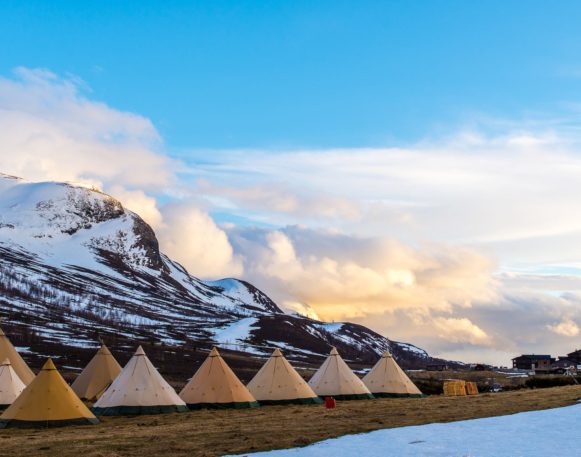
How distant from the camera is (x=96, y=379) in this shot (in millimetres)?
64500

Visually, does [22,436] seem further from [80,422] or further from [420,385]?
[420,385]

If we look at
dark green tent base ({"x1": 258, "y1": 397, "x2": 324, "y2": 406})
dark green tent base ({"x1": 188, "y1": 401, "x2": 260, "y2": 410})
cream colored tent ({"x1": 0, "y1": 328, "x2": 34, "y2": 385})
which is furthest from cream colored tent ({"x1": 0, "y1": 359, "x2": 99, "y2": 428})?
cream colored tent ({"x1": 0, "y1": 328, "x2": 34, "y2": 385})

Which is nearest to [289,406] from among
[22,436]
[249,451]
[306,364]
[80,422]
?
[80,422]

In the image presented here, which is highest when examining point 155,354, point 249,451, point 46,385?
point 155,354

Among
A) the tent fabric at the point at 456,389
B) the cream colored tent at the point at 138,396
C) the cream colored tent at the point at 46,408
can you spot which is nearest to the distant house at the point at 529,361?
the tent fabric at the point at 456,389

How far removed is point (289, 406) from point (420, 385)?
95.2 ft

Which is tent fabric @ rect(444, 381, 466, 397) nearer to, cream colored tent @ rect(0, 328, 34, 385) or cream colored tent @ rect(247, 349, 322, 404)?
cream colored tent @ rect(247, 349, 322, 404)

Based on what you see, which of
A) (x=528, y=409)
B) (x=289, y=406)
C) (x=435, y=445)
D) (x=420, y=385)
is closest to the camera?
(x=435, y=445)

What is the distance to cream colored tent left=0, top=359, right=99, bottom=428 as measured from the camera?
39969 mm

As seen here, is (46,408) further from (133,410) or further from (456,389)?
(456,389)

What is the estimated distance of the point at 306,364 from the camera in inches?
7559

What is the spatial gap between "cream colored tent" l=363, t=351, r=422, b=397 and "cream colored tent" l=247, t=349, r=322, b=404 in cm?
837

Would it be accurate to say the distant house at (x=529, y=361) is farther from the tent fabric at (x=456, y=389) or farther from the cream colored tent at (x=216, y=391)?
the cream colored tent at (x=216, y=391)

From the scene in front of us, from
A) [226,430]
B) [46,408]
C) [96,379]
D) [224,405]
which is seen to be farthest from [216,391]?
[226,430]
